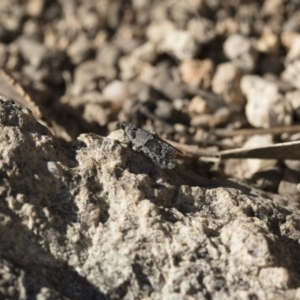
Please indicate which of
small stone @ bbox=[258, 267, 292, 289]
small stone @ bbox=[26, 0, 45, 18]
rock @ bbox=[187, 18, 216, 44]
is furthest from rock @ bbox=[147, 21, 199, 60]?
small stone @ bbox=[258, 267, 292, 289]

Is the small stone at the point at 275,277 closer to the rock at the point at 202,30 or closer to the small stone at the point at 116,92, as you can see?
the small stone at the point at 116,92

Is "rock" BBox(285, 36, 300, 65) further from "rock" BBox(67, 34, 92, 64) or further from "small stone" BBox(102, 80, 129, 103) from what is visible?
"rock" BBox(67, 34, 92, 64)

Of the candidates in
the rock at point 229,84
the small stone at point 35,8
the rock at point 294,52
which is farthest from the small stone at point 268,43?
the small stone at point 35,8

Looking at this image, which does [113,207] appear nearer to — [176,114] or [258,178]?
[258,178]

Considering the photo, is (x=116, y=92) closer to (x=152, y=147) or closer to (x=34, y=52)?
(x=34, y=52)

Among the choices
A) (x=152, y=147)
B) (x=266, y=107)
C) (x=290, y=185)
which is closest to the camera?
(x=152, y=147)

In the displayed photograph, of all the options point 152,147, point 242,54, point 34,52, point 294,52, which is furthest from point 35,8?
point 152,147
